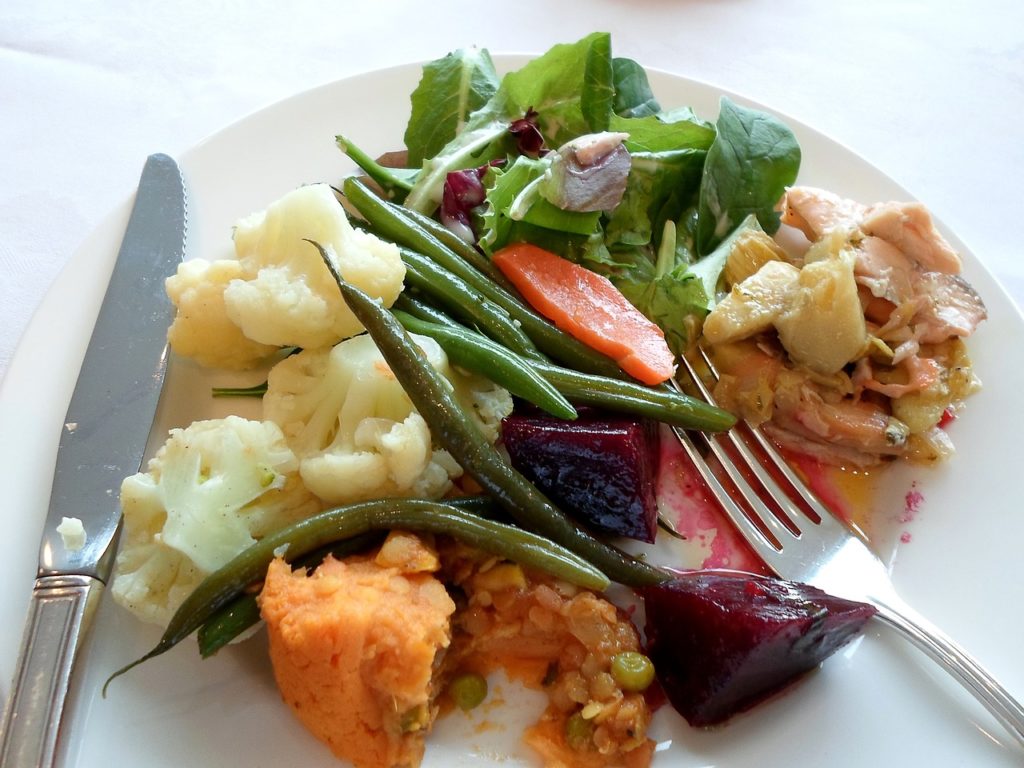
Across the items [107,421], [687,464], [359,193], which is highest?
[359,193]

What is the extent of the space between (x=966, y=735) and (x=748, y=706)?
52 cm

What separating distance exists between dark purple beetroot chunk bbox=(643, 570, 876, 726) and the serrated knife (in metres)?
1.49

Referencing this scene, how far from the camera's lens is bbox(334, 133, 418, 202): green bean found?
2787 mm

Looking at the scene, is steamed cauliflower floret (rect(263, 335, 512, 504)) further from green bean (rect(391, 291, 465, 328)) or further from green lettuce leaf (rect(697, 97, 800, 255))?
green lettuce leaf (rect(697, 97, 800, 255))

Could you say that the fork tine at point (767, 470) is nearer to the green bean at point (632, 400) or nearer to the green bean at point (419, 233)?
the green bean at point (632, 400)

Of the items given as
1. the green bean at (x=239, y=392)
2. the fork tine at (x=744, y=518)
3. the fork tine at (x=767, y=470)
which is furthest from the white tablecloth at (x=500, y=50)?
the fork tine at (x=744, y=518)

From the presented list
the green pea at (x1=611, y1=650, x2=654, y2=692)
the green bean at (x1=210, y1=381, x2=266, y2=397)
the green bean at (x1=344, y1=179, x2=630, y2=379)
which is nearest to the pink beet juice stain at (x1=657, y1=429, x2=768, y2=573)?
the green bean at (x1=344, y1=179, x2=630, y2=379)

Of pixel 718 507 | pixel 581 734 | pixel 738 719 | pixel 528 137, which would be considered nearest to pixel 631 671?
pixel 581 734

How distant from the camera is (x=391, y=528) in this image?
199 cm

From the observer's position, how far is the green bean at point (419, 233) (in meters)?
2.59

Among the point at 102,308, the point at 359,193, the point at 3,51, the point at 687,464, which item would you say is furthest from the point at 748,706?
the point at 3,51

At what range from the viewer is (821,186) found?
2936 millimetres

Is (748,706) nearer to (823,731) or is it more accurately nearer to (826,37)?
(823,731)

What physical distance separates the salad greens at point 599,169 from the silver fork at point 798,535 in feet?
1.49
